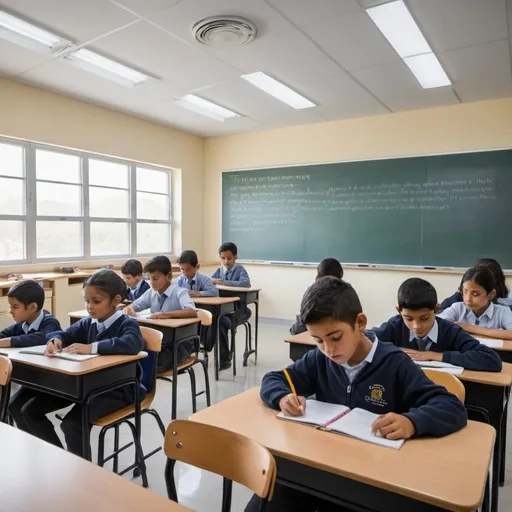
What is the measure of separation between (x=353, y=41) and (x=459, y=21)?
0.75m

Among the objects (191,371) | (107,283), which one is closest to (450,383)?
(107,283)

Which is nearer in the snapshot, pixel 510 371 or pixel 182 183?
pixel 510 371

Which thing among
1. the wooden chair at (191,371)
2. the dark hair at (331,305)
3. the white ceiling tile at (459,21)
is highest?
the white ceiling tile at (459,21)

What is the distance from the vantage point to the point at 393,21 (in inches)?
123

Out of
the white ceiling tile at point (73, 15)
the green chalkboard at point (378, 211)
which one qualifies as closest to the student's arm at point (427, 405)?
the white ceiling tile at point (73, 15)

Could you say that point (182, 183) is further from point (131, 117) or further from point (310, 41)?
point (310, 41)

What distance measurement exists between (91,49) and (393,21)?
2365 millimetres

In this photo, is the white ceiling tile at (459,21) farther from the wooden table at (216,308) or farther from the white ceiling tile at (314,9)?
the wooden table at (216,308)

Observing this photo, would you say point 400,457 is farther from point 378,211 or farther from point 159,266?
point 378,211

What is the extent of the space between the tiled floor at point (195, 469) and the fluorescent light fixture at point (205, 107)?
285cm

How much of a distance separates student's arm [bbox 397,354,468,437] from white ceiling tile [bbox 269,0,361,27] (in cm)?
247

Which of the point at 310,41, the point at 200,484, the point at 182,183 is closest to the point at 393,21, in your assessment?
the point at 310,41

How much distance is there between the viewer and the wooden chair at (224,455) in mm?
971

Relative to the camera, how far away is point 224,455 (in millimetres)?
1079
